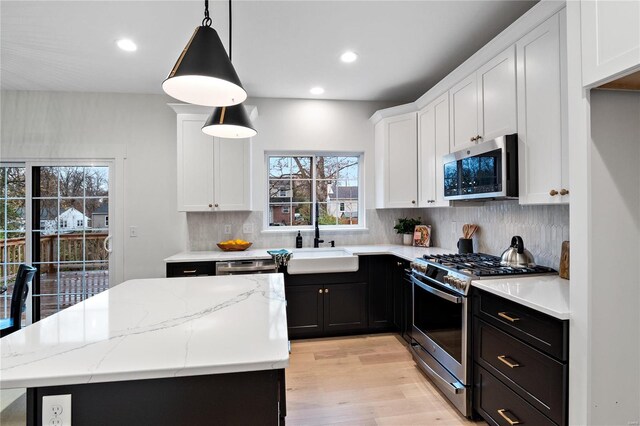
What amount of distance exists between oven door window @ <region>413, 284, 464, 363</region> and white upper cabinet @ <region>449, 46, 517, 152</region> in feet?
4.12

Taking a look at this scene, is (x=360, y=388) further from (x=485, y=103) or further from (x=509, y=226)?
(x=485, y=103)

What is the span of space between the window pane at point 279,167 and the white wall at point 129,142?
1.15 meters

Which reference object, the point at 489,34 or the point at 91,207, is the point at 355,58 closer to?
the point at 489,34

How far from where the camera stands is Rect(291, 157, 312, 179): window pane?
3.96 meters

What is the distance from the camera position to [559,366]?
1382 mm

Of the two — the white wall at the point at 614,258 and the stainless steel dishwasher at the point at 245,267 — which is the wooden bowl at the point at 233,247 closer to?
the stainless steel dishwasher at the point at 245,267

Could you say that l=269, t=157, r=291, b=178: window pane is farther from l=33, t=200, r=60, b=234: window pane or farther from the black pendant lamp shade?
l=33, t=200, r=60, b=234: window pane

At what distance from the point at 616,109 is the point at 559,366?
1.15 meters

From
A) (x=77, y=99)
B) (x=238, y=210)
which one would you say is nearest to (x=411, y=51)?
(x=238, y=210)

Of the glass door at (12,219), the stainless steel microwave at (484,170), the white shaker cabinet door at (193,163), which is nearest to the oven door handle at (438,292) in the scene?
the stainless steel microwave at (484,170)

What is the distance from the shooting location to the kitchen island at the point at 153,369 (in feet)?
2.87

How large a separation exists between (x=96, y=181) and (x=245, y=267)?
2152 millimetres

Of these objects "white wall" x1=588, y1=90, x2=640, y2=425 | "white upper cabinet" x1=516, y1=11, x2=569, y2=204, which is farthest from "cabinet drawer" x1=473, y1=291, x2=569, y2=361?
"white upper cabinet" x1=516, y1=11, x2=569, y2=204

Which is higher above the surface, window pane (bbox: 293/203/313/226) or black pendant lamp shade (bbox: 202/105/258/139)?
black pendant lamp shade (bbox: 202/105/258/139)
